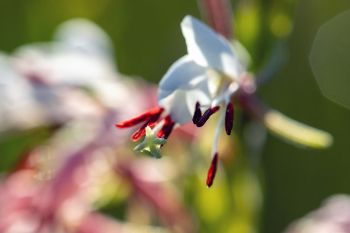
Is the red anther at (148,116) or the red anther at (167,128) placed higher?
the red anther at (148,116)

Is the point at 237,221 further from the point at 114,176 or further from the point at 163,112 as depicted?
Answer: the point at 163,112

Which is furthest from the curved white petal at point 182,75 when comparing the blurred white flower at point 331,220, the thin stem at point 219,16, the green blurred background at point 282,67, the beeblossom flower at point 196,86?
the green blurred background at point 282,67

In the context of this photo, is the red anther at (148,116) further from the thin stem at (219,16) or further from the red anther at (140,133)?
the thin stem at (219,16)

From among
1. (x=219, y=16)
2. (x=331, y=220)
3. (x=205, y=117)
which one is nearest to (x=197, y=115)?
(x=205, y=117)

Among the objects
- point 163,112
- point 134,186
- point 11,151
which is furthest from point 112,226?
point 11,151

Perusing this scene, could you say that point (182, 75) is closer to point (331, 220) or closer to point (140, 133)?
point (140, 133)

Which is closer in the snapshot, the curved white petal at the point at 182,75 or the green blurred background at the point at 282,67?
the curved white petal at the point at 182,75
